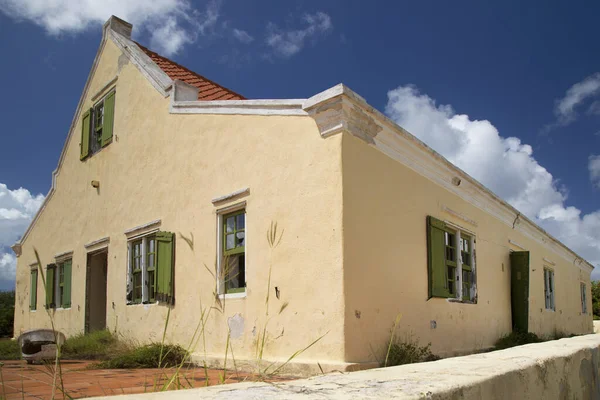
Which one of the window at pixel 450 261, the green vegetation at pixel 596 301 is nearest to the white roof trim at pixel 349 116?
the window at pixel 450 261

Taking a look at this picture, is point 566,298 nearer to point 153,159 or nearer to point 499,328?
point 499,328

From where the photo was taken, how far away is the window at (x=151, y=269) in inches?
373

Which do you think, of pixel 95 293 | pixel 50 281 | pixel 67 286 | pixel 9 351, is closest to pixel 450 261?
pixel 95 293

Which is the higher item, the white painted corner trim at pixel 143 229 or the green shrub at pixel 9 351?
the white painted corner trim at pixel 143 229

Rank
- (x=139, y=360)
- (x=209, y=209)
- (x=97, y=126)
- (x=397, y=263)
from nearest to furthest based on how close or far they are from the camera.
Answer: (x=397, y=263)
(x=139, y=360)
(x=209, y=209)
(x=97, y=126)

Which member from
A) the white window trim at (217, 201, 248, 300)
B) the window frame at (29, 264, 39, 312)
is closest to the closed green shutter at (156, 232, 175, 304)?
the white window trim at (217, 201, 248, 300)

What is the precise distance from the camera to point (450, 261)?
9781 mm

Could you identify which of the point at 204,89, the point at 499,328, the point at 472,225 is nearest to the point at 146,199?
the point at 204,89

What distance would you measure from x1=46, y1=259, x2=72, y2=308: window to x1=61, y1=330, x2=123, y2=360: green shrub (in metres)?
2.66

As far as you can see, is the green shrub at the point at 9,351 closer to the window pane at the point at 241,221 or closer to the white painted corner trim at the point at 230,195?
the white painted corner trim at the point at 230,195

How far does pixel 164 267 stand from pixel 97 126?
18.7 ft

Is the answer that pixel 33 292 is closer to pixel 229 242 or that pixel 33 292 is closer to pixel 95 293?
pixel 95 293

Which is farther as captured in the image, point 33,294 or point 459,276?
point 33,294

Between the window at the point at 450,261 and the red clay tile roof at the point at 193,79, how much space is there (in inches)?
213
